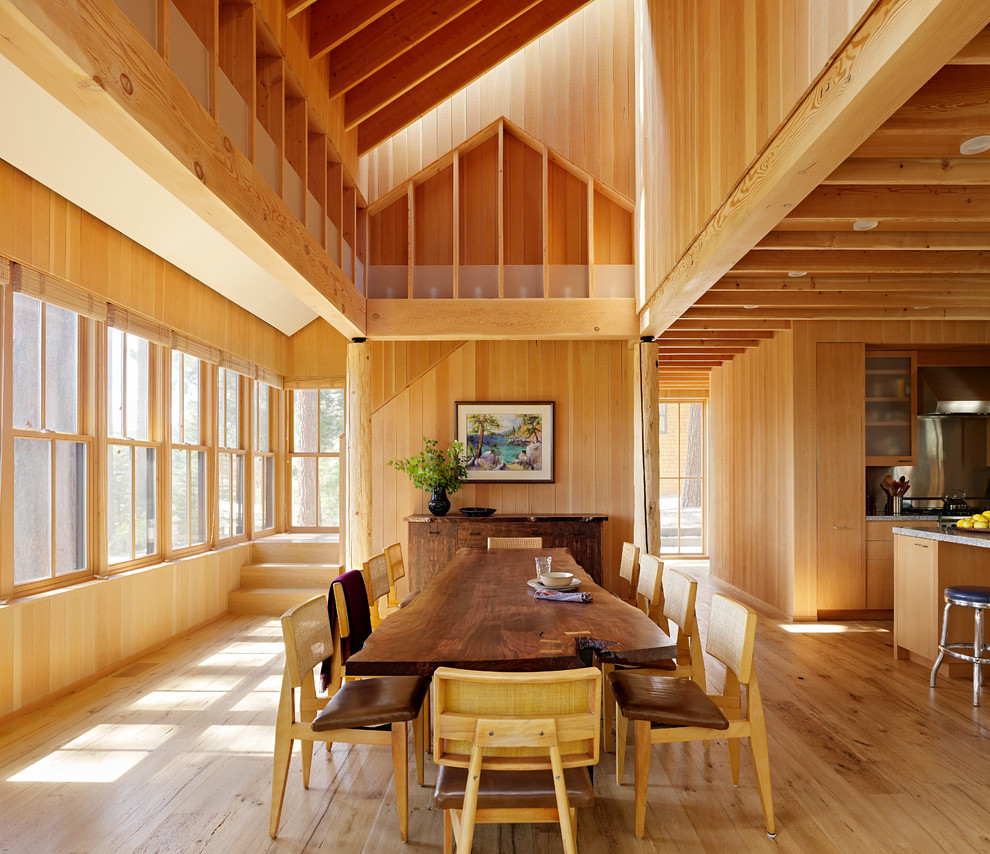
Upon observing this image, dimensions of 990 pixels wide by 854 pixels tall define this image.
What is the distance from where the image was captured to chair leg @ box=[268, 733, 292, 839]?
278cm

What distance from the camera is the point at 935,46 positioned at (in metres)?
1.94

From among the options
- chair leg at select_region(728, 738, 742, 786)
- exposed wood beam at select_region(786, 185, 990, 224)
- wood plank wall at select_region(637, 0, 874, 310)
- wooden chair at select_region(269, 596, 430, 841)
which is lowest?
chair leg at select_region(728, 738, 742, 786)

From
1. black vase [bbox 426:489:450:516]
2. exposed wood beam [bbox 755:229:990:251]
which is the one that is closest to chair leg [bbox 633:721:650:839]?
exposed wood beam [bbox 755:229:990:251]

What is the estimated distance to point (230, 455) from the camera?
25.3 ft

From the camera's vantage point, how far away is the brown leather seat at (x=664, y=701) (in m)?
2.76

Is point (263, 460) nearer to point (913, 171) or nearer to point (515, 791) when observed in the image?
point (515, 791)

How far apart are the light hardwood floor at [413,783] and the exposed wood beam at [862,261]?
106 inches

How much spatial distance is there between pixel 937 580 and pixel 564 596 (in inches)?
118

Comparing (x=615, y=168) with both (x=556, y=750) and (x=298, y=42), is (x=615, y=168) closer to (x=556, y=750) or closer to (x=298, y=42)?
(x=298, y=42)

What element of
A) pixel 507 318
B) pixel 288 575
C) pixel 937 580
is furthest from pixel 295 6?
pixel 937 580

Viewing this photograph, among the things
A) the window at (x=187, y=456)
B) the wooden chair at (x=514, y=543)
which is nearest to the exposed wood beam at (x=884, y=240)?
the wooden chair at (x=514, y=543)

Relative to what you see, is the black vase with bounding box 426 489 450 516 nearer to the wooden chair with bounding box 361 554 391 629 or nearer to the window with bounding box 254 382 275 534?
the window with bounding box 254 382 275 534

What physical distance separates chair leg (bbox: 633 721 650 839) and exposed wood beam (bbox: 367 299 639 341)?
455 cm

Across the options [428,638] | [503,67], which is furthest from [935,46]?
[503,67]
